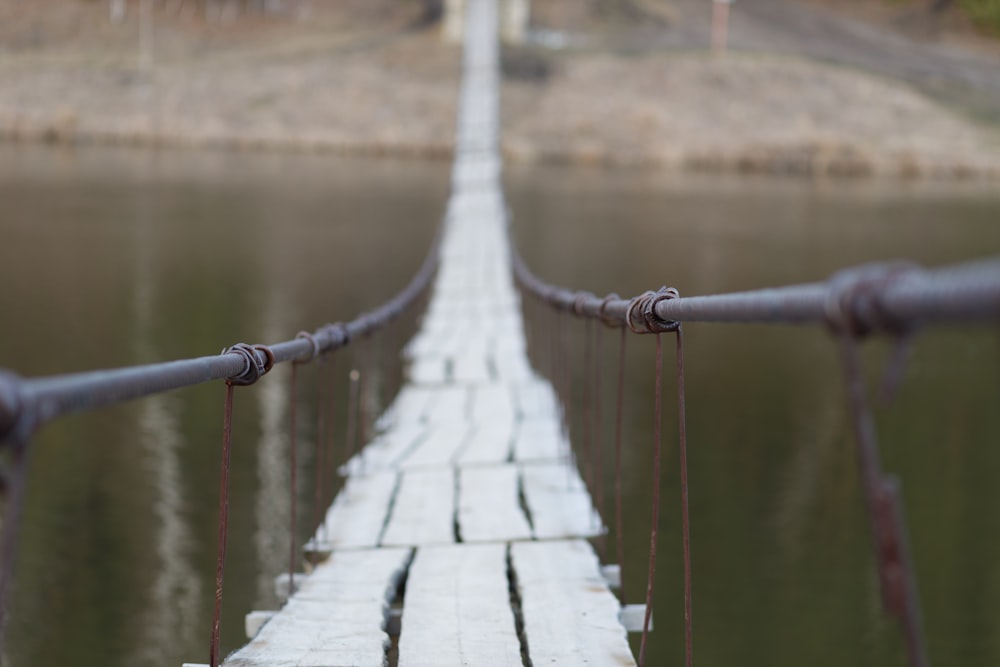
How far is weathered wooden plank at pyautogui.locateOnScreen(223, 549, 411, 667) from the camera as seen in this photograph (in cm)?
177

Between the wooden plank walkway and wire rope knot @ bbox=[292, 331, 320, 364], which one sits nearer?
the wooden plank walkway

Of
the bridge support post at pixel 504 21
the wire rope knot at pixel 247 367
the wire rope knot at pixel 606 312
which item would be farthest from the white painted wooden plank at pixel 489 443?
the bridge support post at pixel 504 21

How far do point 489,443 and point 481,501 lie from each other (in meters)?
→ 0.81

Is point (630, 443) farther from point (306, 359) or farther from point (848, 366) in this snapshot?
point (848, 366)

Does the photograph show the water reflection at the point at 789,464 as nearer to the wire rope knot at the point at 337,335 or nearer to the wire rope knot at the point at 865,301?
the wire rope knot at the point at 337,335

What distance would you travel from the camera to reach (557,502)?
2.90 meters

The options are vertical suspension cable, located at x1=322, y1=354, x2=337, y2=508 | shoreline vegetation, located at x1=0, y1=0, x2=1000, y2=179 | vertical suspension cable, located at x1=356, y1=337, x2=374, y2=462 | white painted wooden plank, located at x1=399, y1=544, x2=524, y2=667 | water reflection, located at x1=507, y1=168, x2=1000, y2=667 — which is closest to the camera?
white painted wooden plank, located at x1=399, y1=544, x2=524, y2=667

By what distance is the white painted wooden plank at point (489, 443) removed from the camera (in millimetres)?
3501

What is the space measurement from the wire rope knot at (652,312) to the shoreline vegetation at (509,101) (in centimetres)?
1895

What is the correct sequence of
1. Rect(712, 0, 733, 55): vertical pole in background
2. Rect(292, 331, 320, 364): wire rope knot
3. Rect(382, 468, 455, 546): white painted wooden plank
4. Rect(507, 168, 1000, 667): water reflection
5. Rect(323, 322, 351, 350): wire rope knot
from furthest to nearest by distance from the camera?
Rect(712, 0, 733, 55): vertical pole in background
Rect(507, 168, 1000, 667): water reflection
Rect(382, 468, 455, 546): white painted wooden plank
Rect(323, 322, 351, 350): wire rope knot
Rect(292, 331, 320, 364): wire rope knot

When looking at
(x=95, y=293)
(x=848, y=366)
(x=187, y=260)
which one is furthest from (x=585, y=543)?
(x=187, y=260)

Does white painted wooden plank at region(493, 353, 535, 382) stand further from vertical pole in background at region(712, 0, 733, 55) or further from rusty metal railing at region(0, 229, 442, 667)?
vertical pole in background at region(712, 0, 733, 55)

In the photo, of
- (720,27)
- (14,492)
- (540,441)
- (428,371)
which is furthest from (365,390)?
(720,27)

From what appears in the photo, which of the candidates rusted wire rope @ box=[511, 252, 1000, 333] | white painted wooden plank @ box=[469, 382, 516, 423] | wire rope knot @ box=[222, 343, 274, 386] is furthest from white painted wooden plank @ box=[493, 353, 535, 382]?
rusted wire rope @ box=[511, 252, 1000, 333]
